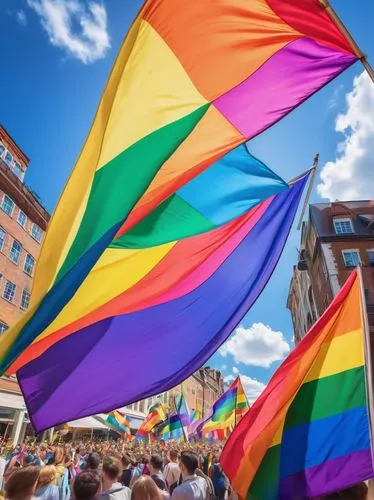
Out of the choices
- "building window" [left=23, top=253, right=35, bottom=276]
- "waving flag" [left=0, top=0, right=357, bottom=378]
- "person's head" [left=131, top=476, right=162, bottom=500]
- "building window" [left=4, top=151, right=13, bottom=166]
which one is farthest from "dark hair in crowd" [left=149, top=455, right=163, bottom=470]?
"building window" [left=4, top=151, right=13, bottom=166]

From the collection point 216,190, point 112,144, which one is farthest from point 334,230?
point 112,144

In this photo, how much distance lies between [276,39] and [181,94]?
1.04 meters

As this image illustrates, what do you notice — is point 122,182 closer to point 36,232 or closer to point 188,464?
point 188,464

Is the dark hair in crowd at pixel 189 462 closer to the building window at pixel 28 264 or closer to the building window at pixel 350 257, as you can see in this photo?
the building window at pixel 28 264

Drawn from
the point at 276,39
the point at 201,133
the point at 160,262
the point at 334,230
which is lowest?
the point at 160,262

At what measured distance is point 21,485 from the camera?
10.7 feet

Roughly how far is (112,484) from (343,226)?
2928 cm

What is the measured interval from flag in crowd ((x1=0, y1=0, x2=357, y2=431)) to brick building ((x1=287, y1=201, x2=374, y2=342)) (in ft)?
77.4

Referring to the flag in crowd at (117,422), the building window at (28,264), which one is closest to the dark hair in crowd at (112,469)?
the flag in crowd at (117,422)

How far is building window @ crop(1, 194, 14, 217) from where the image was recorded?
78.7 ft

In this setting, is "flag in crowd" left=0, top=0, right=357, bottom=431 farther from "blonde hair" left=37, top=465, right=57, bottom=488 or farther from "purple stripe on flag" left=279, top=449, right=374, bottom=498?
"blonde hair" left=37, top=465, right=57, bottom=488

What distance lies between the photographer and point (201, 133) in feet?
10.1

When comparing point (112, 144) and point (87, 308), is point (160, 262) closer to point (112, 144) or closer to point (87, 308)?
point (87, 308)

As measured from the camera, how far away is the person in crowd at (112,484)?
151 inches
